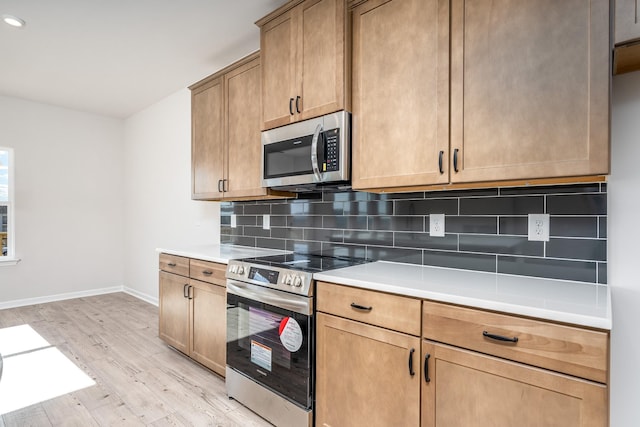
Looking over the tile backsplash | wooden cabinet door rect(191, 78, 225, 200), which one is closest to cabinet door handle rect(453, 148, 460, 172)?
the tile backsplash

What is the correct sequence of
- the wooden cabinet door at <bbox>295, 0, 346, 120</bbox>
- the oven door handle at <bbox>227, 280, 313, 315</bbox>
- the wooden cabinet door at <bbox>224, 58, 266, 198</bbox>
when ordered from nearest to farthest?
1. the oven door handle at <bbox>227, 280, 313, 315</bbox>
2. the wooden cabinet door at <bbox>295, 0, 346, 120</bbox>
3. the wooden cabinet door at <bbox>224, 58, 266, 198</bbox>

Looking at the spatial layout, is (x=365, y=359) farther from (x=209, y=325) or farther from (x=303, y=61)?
(x=303, y=61)

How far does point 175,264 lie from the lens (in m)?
2.95

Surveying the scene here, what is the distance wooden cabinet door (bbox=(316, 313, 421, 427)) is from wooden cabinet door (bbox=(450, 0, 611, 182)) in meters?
0.83

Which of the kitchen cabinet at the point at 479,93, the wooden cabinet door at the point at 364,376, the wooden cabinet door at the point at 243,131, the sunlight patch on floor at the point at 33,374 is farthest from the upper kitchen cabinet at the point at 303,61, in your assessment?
the sunlight patch on floor at the point at 33,374

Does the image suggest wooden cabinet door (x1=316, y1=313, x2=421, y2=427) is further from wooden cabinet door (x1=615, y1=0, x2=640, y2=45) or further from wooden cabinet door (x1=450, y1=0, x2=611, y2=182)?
wooden cabinet door (x1=615, y1=0, x2=640, y2=45)

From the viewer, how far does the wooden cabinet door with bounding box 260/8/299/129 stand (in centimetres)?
223

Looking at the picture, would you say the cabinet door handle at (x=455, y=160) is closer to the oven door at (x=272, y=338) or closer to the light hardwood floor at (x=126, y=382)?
the oven door at (x=272, y=338)

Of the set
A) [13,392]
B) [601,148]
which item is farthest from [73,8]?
[601,148]

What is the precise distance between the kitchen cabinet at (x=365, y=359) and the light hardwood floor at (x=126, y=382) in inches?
26.3

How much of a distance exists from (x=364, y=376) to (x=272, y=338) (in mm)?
627

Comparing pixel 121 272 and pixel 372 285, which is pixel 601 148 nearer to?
pixel 372 285

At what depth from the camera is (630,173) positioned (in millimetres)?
1471

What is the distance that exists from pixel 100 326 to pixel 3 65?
2.85 metres
